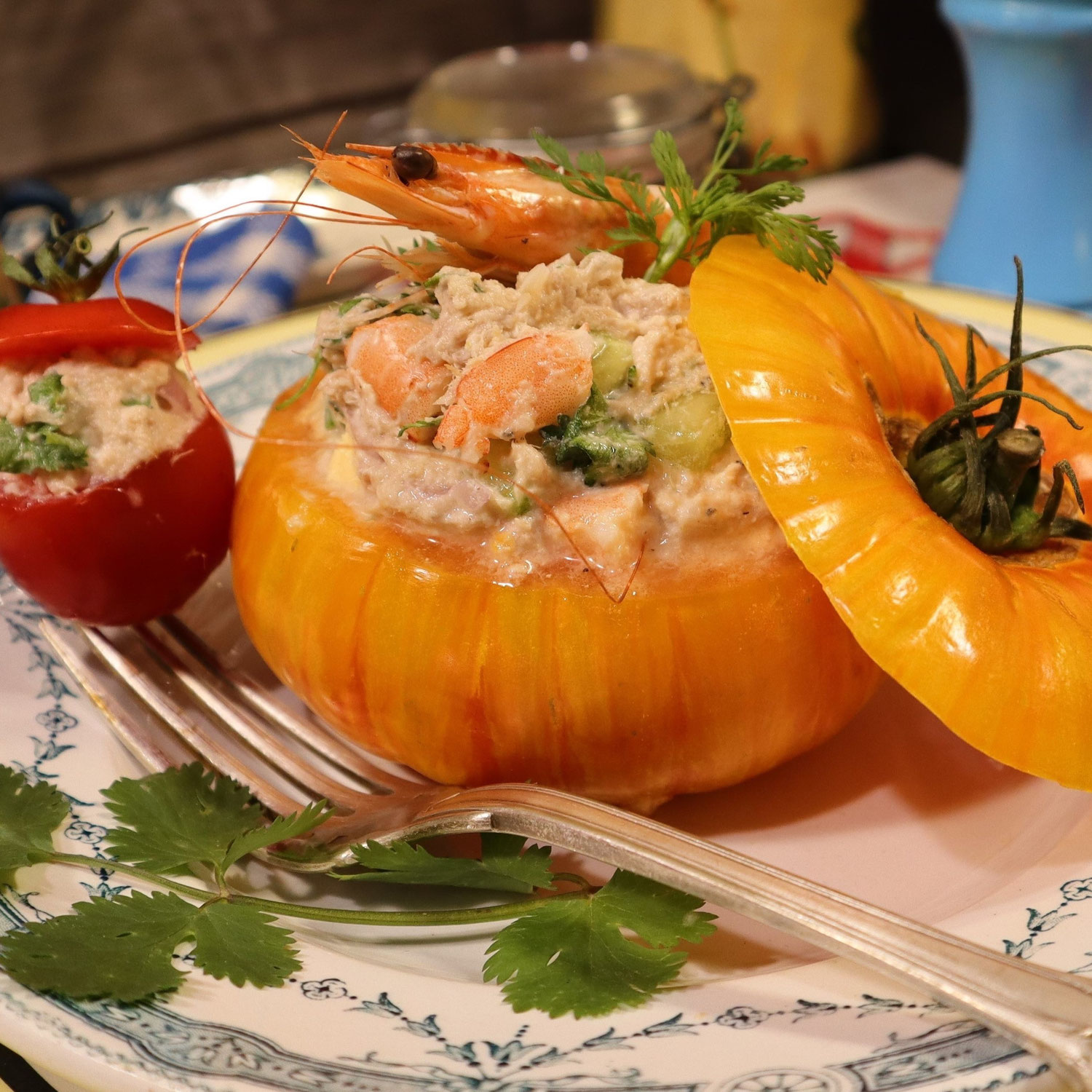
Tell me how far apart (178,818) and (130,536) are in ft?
1.22

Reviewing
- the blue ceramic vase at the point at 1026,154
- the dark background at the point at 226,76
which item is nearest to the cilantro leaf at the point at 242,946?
the blue ceramic vase at the point at 1026,154

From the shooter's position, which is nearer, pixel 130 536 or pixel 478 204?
pixel 478 204

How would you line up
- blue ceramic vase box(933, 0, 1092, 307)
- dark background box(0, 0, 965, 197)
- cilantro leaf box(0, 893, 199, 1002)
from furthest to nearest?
dark background box(0, 0, 965, 197), blue ceramic vase box(933, 0, 1092, 307), cilantro leaf box(0, 893, 199, 1002)

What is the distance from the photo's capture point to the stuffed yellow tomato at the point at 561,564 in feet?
3.65

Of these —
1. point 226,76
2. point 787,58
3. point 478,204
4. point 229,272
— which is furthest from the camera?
point 226,76

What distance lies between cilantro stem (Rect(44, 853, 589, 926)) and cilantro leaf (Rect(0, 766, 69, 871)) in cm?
2

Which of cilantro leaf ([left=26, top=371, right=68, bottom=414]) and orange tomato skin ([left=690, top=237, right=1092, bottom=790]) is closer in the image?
orange tomato skin ([left=690, top=237, right=1092, bottom=790])

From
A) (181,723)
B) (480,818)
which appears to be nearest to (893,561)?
(480,818)

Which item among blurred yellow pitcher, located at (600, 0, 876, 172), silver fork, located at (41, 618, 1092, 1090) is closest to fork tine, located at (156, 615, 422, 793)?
silver fork, located at (41, 618, 1092, 1090)

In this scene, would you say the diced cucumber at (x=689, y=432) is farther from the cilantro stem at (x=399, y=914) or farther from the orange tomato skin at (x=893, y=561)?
the cilantro stem at (x=399, y=914)

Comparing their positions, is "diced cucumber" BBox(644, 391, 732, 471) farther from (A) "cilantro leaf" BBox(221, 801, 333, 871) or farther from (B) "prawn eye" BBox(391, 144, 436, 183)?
(A) "cilantro leaf" BBox(221, 801, 333, 871)

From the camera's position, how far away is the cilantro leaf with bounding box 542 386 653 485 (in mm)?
1123

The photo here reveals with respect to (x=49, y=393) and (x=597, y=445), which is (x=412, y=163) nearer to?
(x=597, y=445)

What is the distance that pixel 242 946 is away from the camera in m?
0.99
